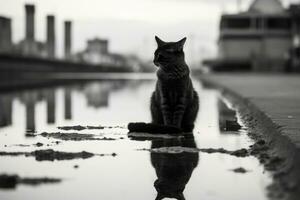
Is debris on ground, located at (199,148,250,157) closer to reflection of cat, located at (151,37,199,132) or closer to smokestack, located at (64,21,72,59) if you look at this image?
reflection of cat, located at (151,37,199,132)

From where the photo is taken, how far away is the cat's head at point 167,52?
9180 mm

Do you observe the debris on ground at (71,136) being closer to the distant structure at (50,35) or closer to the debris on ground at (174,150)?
the debris on ground at (174,150)

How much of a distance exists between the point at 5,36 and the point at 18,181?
72674 millimetres

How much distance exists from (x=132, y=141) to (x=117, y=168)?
2.53 meters

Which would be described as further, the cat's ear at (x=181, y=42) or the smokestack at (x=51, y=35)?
the smokestack at (x=51, y=35)

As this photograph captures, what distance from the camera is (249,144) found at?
8.49 meters

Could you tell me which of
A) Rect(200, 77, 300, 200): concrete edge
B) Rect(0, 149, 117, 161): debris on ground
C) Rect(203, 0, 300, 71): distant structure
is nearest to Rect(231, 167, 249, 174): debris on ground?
Rect(200, 77, 300, 200): concrete edge

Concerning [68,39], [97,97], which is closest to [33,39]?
[68,39]

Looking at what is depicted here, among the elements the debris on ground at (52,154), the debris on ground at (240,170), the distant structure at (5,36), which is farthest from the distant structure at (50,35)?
the debris on ground at (240,170)

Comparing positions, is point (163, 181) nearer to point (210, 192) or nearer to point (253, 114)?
point (210, 192)

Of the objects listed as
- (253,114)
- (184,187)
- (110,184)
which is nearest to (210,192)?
(184,187)

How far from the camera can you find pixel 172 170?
6328 mm

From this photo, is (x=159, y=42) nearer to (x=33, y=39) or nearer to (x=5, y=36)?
(x=5, y=36)

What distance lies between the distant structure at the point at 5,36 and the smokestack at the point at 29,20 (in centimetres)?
3303
